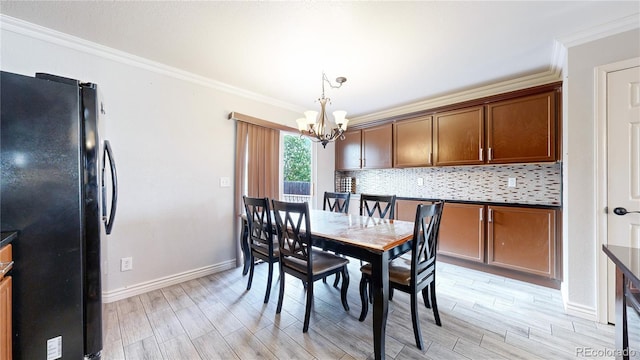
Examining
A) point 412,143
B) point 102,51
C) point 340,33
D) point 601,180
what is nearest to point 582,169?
point 601,180

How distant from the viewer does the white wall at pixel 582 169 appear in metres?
1.89

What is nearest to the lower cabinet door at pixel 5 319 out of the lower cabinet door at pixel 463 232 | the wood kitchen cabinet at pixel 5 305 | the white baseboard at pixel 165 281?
the wood kitchen cabinet at pixel 5 305

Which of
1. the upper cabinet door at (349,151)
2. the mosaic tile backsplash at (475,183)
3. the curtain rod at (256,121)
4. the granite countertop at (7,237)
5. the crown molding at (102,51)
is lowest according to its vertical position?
the granite countertop at (7,237)

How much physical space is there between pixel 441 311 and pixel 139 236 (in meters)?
2.87

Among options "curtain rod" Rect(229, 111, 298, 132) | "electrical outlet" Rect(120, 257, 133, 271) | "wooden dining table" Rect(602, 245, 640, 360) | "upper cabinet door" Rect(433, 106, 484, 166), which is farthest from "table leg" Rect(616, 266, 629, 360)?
"electrical outlet" Rect(120, 257, 133, 271)

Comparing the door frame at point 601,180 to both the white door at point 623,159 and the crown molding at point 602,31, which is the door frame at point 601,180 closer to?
the white door at point 623,159

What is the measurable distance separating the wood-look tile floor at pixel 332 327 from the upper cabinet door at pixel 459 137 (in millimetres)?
1513

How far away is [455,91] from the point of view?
10.3ft

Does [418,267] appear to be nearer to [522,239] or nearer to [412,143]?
[522,239]

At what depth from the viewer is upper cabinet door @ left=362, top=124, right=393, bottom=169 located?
3777 mm

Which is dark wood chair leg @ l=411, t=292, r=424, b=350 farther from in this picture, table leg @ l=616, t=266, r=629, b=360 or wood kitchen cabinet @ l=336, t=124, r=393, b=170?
wood kitchen cabinet @ l=336, t=124, r=393, b=170

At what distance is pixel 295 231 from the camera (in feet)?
5.90

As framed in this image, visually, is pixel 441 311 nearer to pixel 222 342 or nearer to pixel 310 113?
pixel 222 342

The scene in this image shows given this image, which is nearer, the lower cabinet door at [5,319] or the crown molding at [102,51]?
the lower cabinet door at [5,319]
